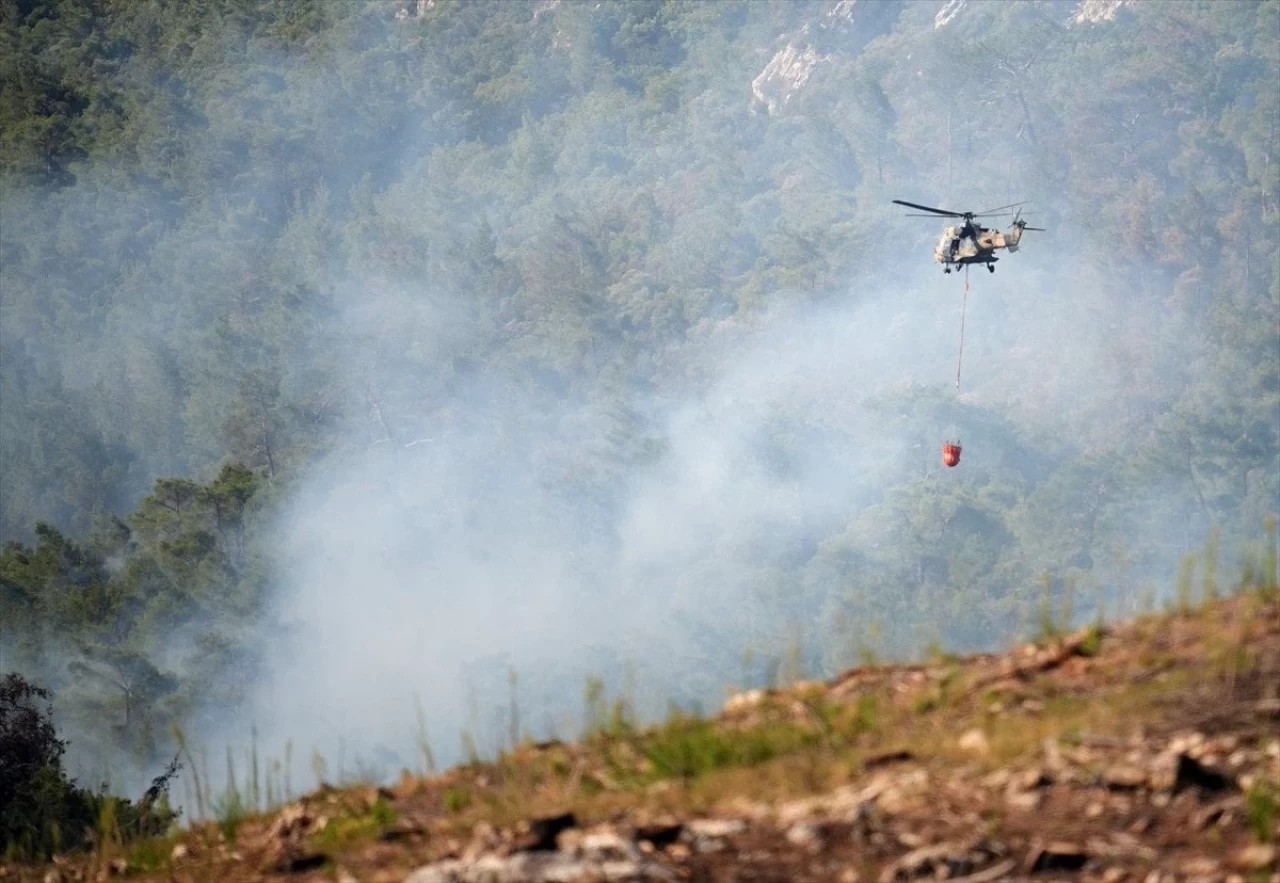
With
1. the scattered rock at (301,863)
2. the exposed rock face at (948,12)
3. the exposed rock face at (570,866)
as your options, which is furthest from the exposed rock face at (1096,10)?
the exposed rock face at (570,866)

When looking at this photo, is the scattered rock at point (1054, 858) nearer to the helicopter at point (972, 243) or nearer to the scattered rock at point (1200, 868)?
the scattered rock at point (1200, 868)

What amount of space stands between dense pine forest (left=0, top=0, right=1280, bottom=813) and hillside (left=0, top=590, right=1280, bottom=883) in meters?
56.8

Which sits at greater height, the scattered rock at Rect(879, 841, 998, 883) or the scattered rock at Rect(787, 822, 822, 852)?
the scattered rock at Rect(787, 822, 822, 852)

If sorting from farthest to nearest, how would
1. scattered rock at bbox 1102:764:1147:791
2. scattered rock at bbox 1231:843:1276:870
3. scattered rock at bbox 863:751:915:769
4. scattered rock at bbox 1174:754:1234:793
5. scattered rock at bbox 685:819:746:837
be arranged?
scattered rock at bbox 863:751:915:769
scattered rock at bbox 685:819:746:837
scattered rock at bbox 1102:764:1147:791
scattered rock at bbox 1174:754:1234:793
scattered rock at bbox 1231:843:1276:870

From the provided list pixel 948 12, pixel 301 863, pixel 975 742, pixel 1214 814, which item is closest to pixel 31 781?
pixel 301 863

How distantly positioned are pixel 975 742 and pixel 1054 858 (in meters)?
1.23

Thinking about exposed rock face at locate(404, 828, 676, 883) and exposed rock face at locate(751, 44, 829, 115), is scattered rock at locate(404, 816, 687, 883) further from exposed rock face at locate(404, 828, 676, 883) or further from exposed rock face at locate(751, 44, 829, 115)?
exposed rock face at locate(751, 44, 829, 115)

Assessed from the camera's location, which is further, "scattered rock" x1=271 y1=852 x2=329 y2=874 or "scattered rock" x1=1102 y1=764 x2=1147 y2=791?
"scattered rock" x1=271 y1=852 x2=329 y2=874

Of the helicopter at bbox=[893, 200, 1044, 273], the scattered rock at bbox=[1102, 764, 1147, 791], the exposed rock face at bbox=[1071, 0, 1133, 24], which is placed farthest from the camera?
the exposed rock face at bbox=[1071, 0, 1133, 24]

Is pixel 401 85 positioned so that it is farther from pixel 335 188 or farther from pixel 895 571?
pixel 895 571

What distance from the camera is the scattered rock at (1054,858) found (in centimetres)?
869

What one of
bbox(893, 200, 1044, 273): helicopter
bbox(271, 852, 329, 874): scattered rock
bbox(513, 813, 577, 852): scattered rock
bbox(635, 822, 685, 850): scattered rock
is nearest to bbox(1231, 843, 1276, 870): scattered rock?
bbox(635, 822, 685, 850): scattered rock

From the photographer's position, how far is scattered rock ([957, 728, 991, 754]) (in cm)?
980

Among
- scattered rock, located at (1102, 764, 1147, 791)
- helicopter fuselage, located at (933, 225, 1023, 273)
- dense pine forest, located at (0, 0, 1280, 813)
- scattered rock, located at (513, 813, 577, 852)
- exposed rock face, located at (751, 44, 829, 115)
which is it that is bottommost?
scattered rock, located at (1102, 764, 1147, 791)
